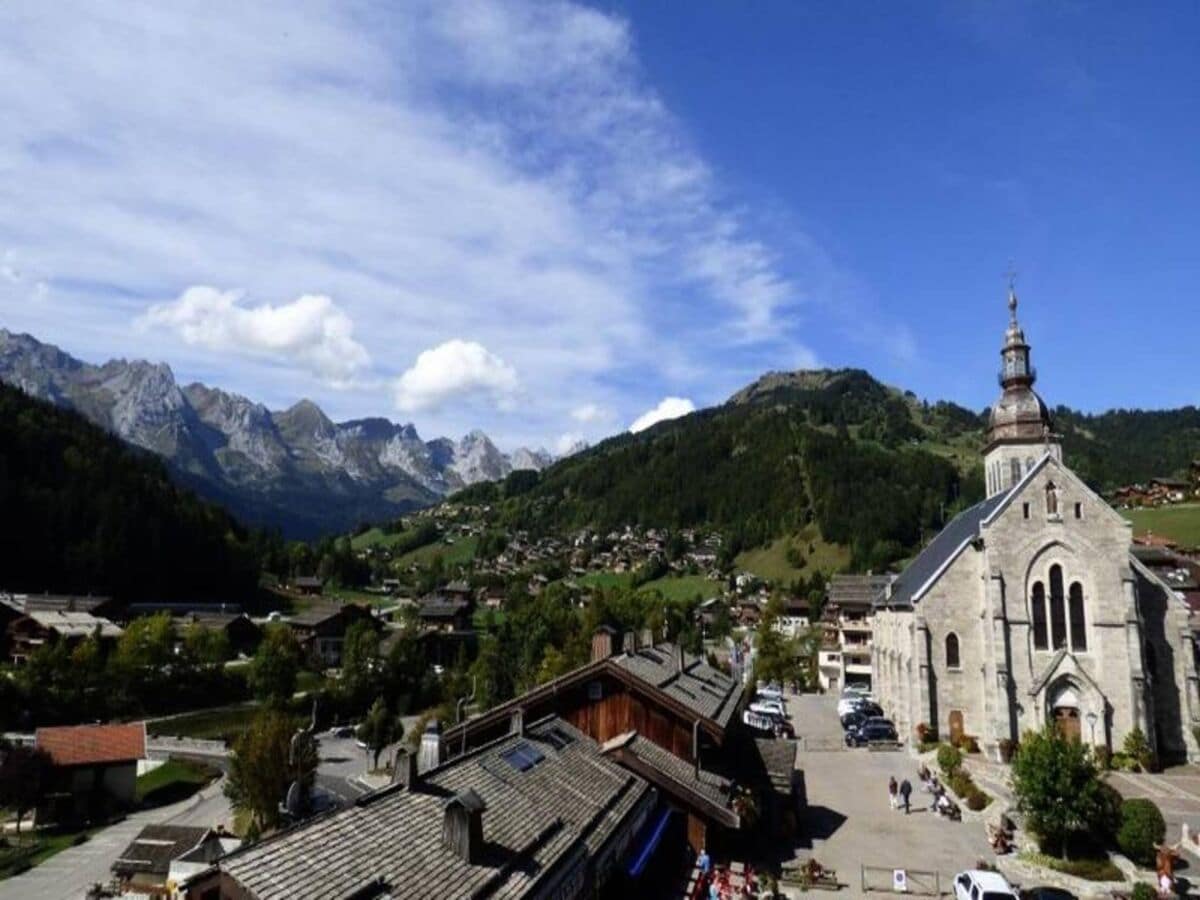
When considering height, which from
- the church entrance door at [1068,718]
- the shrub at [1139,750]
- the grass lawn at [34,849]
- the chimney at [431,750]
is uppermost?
the chimney at [431,750]

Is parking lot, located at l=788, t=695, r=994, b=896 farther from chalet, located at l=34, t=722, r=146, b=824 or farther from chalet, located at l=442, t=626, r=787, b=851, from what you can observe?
chalet, located at l=34, t=722, r=146, b=824

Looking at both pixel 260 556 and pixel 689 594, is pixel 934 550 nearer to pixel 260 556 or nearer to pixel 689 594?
pixel 689 594

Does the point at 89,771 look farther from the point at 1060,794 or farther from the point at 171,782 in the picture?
the point at 1060,794

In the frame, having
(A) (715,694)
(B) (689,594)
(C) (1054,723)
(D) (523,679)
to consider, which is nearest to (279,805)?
(A) (715,694)

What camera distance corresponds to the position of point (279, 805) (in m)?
41.9

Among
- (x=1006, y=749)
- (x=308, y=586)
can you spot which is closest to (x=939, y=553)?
(x=1006, y=749)

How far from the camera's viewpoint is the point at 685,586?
7215 inches

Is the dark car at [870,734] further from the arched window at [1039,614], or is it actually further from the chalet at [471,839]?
the chalet at [471,839]

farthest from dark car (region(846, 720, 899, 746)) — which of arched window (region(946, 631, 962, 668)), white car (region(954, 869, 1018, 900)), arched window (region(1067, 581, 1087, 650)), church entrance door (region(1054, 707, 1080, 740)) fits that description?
white car (region(954, 869, 1018, 900))

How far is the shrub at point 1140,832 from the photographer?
2738 centimetres

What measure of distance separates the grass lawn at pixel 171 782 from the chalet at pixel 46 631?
3006 centimetres

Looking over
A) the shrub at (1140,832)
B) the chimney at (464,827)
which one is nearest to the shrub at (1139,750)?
the shrub at (1140,832)

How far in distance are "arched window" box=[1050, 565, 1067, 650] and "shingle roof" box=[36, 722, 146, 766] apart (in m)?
53.7

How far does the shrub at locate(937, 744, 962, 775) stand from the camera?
40.0m
